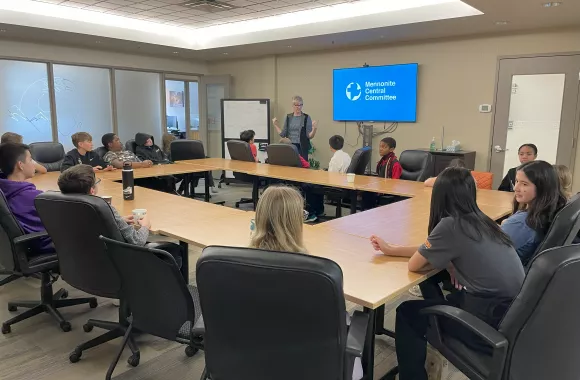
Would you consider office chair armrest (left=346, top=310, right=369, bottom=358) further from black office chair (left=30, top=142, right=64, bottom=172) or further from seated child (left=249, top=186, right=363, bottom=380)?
black office chair (left=30, top=142, right=64, bottom=172)

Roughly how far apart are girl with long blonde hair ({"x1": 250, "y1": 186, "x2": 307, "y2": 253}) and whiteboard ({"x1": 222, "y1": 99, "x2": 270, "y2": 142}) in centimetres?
681

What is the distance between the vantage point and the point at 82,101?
25.1 ft

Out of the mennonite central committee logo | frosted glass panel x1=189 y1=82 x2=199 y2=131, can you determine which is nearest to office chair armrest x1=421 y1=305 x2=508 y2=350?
the mennonite central committee logo

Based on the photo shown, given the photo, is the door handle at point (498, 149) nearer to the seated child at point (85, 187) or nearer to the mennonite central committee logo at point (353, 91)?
the mennonite central committee logo at point (353, 91)

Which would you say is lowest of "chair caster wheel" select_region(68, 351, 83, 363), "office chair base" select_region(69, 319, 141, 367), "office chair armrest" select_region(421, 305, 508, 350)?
"chair caster wheel" select_region(68, 351, 83, 363)

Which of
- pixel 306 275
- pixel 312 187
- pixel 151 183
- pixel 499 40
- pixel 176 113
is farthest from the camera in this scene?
pixel 176 113

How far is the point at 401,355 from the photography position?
2002mm

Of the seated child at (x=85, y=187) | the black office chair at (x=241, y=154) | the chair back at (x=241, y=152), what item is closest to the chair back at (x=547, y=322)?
the seated child at (x=85, y=187)

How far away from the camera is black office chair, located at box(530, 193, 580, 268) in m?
2.02

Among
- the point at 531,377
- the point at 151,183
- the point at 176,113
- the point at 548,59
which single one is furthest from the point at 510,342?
the point at 176,113

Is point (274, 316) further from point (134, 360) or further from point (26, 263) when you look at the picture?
point (26, 263)

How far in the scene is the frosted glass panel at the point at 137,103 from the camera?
816 cm

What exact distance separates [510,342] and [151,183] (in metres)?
4.54

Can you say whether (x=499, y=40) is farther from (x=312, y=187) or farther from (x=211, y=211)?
(x=211, y=211)
